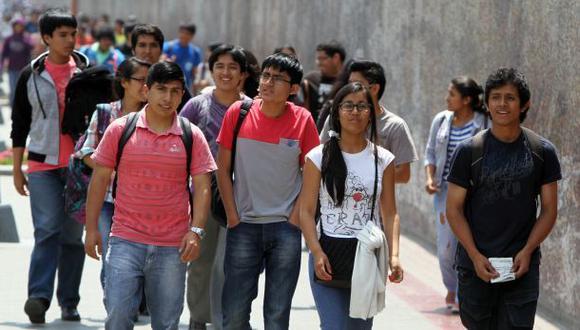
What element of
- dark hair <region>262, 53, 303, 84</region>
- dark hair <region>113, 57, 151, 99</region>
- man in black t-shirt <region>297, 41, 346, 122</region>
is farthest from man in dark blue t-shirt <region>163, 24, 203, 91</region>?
dark hair <region>262, 53, 303, 84</region>

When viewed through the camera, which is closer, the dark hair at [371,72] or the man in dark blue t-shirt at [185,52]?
the dark hair at [371,72]

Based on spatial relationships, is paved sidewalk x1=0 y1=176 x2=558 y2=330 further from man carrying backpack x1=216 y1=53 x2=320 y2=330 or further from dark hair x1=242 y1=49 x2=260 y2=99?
man carrying backpack x1=216 y1=53 x2=320 y2=330

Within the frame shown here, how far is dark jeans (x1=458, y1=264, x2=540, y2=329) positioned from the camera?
6.78 meters

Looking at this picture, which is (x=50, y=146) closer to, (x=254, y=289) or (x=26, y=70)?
(x=26, y=70)

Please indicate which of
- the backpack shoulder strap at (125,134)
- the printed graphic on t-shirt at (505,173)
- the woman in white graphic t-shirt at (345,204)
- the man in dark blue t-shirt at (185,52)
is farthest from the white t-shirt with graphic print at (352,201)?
the man in dark blue t-shirt at (185,52)

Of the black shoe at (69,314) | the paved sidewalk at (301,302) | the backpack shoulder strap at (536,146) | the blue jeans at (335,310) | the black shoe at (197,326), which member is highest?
the backpack shoulder strap at (536,146)

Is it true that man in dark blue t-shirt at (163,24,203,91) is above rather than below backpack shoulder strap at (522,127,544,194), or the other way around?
below

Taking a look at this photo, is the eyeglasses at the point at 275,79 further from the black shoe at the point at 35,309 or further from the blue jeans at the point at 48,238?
the black shoe at the point at 35,309

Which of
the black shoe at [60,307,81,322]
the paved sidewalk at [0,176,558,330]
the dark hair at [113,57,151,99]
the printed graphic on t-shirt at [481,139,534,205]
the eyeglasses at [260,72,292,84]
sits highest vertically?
the eyeglasses at [260,72,292,84]

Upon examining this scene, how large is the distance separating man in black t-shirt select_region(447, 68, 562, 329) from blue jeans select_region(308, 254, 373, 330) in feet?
1.89

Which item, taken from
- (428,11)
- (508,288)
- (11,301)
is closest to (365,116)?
(508,288)

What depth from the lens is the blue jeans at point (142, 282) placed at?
270 inches

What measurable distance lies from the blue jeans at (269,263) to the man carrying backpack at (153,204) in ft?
1.64

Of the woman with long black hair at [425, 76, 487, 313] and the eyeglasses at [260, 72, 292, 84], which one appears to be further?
the woman with long black hair at [425, 76, 487, 313]
